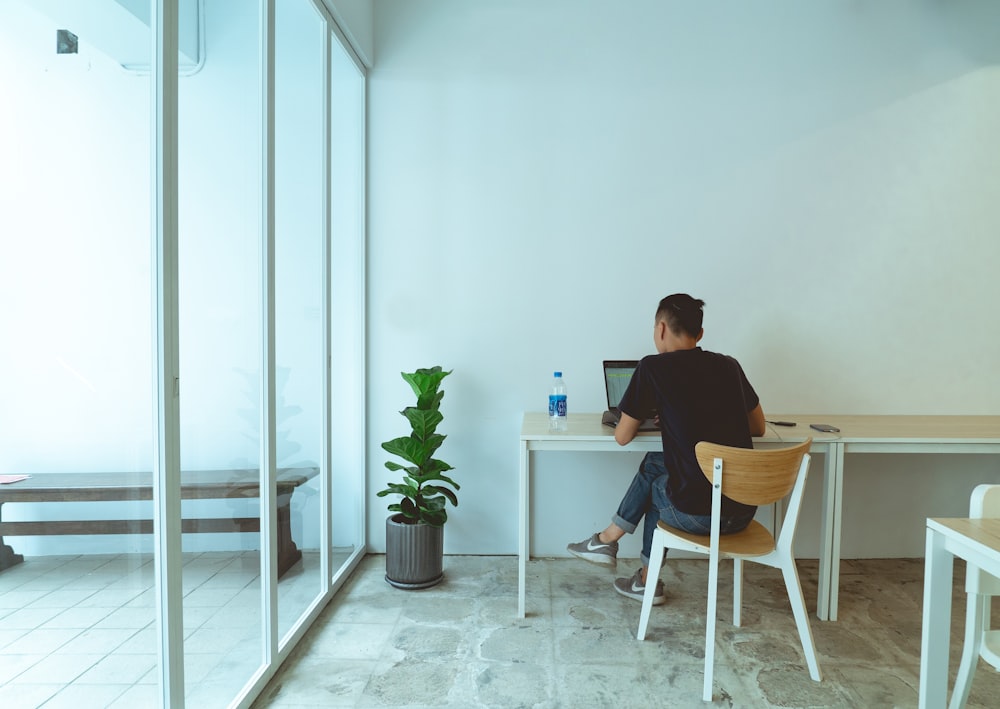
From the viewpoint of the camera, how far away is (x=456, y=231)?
11.6ft

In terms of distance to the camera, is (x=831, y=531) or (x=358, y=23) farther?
(x=358, y=23)

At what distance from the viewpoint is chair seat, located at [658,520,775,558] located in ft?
7.88

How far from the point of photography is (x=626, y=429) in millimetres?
2729

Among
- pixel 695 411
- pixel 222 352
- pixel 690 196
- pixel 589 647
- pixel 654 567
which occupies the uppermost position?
pixel 690 196

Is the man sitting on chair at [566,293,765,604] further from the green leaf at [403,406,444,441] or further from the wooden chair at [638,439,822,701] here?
the green leaf at [403,406,444,441]

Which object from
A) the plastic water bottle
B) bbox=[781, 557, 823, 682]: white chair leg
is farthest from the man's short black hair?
bbox=[781, 557, 823, 682]: white chair leg

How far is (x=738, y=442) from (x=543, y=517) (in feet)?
4.55

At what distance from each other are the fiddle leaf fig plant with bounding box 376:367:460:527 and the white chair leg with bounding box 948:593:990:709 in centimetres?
197

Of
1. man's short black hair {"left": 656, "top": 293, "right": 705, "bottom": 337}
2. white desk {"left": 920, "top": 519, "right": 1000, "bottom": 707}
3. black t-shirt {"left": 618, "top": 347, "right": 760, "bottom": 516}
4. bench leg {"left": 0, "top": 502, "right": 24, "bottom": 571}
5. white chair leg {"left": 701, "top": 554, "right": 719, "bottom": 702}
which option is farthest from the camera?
man's short black hair {"left": 656, "top": 293, "right": 705, "bottom": 337}

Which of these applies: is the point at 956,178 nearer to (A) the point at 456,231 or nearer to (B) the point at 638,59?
(B) the point at 638,59

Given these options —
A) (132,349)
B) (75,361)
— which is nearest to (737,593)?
(132,349)

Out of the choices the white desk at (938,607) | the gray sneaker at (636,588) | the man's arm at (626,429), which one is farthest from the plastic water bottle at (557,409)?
the white desk at (938,607)

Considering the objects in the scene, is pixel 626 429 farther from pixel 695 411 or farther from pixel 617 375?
pixel 617 375

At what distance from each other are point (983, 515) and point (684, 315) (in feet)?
3.90
